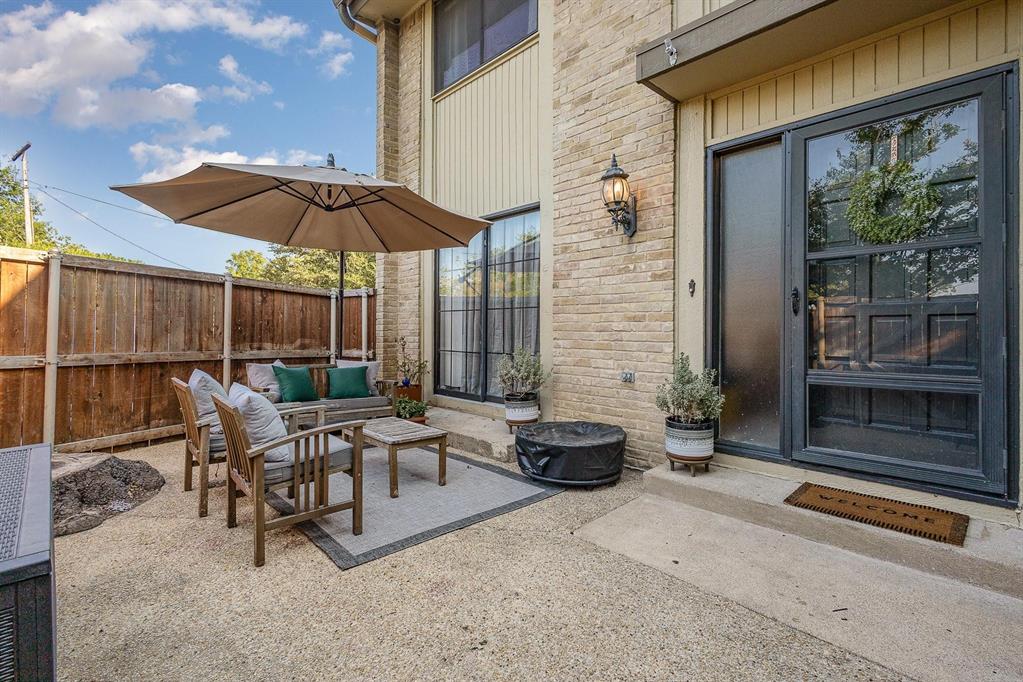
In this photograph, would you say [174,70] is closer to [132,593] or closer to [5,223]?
Answer: [5,223]

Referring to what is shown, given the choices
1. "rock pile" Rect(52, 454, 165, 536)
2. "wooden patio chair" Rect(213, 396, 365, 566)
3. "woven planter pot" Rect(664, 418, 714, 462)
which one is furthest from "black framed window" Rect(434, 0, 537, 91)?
"rock pile" Rect(52, 454, 165, 536)

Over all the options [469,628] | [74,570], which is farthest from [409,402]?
[469,628]

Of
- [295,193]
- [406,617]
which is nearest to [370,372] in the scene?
[295,193]

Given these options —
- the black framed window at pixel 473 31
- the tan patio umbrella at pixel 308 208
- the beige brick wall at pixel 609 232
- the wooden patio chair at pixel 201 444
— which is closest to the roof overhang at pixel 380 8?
the black framed window at pixel 473 31

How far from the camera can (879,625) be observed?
2.01 metres

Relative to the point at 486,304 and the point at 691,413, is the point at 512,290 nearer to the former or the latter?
the point at 486,304

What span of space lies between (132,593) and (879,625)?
3.47 m

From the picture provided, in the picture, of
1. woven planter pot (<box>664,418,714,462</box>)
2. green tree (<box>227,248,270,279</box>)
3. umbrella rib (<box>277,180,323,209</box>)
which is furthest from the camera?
green tree (<box>227,248,270,279</box>)

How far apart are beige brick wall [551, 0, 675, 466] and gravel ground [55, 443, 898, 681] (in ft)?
5.95

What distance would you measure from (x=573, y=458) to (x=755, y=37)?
320 cm

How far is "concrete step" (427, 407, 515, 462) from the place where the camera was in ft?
15.1

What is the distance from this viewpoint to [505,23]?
5637mm

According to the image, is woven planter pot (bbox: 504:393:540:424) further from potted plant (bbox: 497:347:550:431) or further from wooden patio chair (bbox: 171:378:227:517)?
wooden patio chair (bbox: 171:378:227:517)

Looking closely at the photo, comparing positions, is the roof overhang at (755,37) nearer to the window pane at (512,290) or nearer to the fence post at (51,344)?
the window pane at (512,290)
